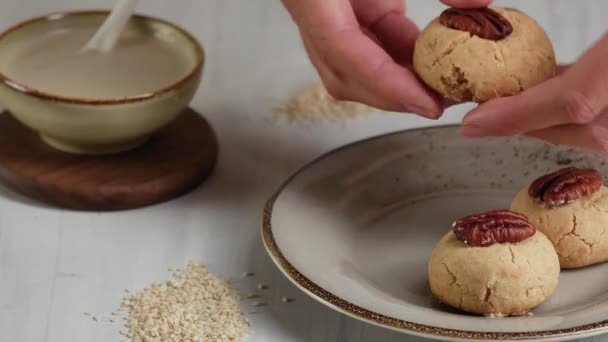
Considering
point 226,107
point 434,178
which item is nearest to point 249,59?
point 226,107

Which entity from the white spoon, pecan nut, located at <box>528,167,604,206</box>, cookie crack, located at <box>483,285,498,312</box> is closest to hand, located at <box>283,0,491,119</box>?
pecan nut, located at <box>528,167,604,206</box>

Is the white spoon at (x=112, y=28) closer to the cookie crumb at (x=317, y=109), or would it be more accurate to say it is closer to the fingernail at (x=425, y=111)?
the cookie crumb at (x=317, y=109)

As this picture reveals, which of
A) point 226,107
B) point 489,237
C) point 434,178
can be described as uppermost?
point 489,237

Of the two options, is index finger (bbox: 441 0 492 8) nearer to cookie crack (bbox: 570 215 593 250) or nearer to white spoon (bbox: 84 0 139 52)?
cookie crack (bbox: 570 215 593 250)

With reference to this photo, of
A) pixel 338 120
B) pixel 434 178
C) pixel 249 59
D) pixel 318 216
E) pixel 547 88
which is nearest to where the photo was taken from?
pixel 547 88

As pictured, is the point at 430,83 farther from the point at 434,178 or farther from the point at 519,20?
the point at 434,178

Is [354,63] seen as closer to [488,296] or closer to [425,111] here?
[425,111]

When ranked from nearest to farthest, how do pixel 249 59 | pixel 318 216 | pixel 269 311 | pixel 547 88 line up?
pixel 547 88, pixel 269 311, pixel 318 216, pixel 249 59

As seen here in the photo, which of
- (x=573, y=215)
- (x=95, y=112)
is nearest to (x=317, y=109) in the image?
(x=95, y=112)

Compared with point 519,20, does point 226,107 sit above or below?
below
